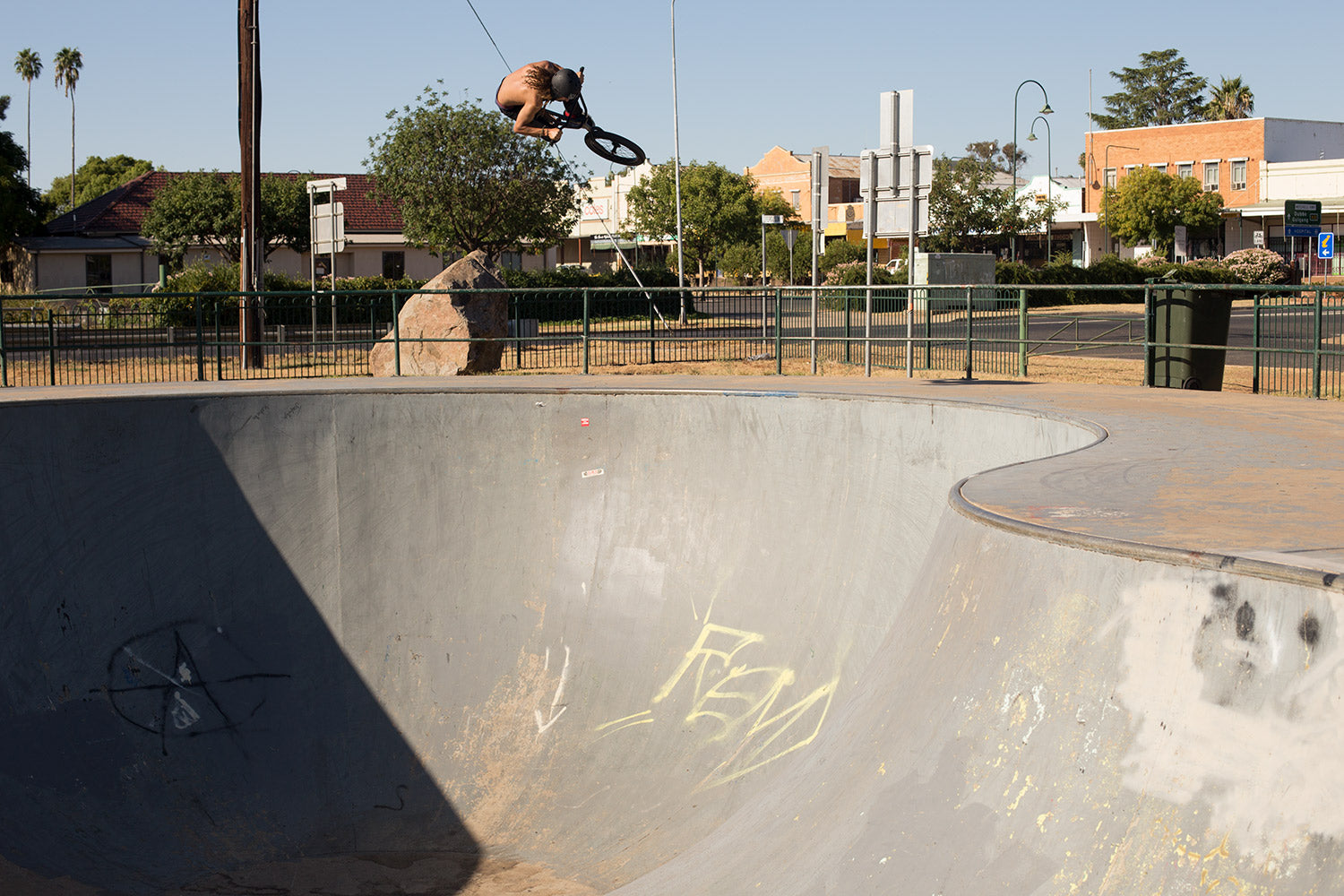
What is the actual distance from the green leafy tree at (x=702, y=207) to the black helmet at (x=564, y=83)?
49063 millimetres

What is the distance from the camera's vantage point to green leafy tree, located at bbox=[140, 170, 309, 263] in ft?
155

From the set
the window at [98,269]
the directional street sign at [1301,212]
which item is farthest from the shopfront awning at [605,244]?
the directional street sign at [1301,212]

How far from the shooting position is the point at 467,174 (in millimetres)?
36594

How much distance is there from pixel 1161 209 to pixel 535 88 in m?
54.4

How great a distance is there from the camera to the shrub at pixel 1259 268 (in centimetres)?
4400

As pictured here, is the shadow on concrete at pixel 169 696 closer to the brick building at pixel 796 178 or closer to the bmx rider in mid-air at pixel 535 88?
the bmx rider in mid-air at pixel 535 88

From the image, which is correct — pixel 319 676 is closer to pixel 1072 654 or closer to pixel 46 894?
pixel 46 894

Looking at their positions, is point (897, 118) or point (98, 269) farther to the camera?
point (98, 269)

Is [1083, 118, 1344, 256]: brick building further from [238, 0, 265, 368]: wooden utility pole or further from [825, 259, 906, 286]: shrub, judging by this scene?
[238, 0, 265, 368]: wooden utility pole

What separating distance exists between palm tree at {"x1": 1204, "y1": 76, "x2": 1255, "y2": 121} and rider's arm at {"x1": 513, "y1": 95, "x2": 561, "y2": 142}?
84.0 meters

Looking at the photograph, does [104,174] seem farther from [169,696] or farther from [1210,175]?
[169,696]

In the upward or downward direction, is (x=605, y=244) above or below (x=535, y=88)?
above

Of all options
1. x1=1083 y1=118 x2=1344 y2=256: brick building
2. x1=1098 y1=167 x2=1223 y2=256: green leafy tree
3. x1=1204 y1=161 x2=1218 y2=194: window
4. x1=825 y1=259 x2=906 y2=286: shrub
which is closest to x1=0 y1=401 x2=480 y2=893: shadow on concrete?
x1=825 y1=259 x2=906 y2=286: shrub

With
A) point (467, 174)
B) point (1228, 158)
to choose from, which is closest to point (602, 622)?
point (467, 174)
